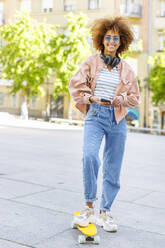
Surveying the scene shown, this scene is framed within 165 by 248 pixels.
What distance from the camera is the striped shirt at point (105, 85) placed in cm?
394

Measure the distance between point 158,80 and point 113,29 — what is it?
95.9 feet

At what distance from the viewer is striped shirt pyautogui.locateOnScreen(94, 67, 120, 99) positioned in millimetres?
3941

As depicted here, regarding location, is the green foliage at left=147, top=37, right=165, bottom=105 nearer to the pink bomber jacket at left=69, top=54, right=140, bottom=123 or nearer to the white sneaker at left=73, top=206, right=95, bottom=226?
the pink bomber jacket at left=69, top=54, right=140, bottom=123

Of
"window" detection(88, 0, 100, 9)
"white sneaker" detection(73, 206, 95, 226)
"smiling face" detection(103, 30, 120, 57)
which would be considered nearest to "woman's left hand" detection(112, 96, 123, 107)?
"smiling face" detection(103, 30, 120, 57)

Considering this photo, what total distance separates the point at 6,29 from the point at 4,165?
1153 inches

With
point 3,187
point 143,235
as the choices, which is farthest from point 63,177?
point 143,235

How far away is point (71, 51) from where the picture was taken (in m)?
33.5

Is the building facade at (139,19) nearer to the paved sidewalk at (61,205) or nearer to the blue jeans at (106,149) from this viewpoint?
the paved sidewalk at (61,205)

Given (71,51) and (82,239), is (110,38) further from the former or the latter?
(71,51)

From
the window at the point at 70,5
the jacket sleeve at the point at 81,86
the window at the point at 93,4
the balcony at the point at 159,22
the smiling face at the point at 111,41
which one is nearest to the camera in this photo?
the jacket sleeve at the point at 81,86

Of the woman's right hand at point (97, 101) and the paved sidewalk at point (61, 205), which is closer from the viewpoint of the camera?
the paved sidewalk at point (61, 205)

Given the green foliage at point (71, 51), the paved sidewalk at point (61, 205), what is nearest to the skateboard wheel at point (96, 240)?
the paved sidewalk at point (61, 205)

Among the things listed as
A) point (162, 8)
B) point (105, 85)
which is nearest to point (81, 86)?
point (105, 85)

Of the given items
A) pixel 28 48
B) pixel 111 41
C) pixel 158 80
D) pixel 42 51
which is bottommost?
pixel 158 80
